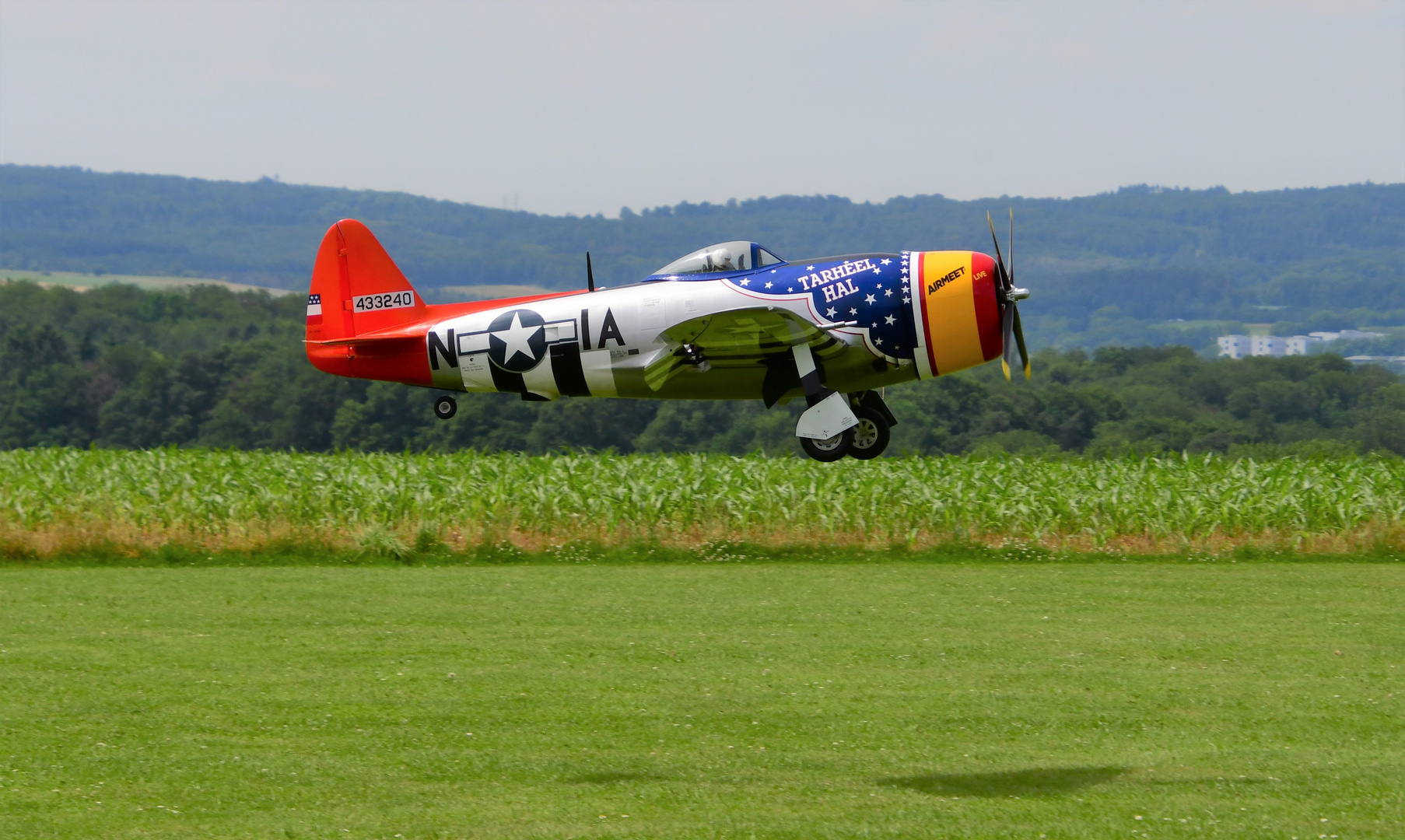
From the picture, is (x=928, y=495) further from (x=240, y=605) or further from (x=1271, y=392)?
(x=1271, y=392)

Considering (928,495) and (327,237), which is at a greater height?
(327,237)

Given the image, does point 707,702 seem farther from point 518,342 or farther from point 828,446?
point 828,446

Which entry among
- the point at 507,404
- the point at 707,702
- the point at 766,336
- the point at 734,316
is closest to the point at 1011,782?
the point at 707,702

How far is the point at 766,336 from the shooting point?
12.3 meters

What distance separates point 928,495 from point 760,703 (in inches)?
587

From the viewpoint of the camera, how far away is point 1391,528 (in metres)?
32.9

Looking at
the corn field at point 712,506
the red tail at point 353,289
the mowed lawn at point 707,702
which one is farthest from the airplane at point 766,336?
the corn field at point 712,506

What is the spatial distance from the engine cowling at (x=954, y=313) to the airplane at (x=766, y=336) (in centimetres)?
1

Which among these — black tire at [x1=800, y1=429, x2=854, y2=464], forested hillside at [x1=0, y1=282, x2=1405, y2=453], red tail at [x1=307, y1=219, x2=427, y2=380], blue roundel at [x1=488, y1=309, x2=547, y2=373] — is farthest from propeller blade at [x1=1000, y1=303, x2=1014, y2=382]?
forested hillside at [x1=0, y1=282, x2=1405, y2=453]

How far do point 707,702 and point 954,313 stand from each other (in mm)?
9615

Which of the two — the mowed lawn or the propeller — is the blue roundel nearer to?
the propeller

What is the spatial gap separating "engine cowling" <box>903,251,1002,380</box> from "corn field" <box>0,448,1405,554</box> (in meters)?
20.8

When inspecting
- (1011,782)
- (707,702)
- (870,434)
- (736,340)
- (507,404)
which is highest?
(736,340)

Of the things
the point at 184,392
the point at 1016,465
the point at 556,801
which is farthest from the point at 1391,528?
the point at 184,392
